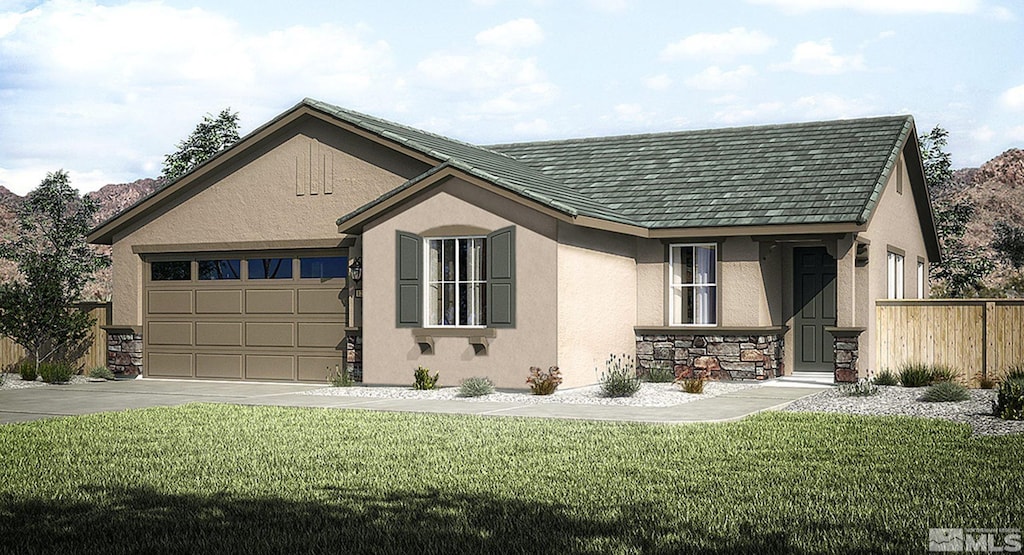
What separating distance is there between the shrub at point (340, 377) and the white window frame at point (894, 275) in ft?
34.9

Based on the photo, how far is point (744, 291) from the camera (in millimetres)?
19828

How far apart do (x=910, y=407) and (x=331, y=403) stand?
817cm

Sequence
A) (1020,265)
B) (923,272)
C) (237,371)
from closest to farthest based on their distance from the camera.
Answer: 1. (237,371)
2. (923,272)
3. (1020,265)

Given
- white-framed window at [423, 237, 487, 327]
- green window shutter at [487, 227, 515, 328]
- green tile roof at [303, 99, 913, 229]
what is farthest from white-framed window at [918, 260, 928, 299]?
white-framed window at [423, 237, 487, 327]

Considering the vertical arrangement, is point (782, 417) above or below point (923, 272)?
below

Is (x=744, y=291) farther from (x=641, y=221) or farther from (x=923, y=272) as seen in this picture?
(x=923, y=272)

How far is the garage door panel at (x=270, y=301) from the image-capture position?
2077 centimetres

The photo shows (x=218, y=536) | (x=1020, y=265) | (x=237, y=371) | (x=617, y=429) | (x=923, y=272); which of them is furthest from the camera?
(x=1020, y=265)

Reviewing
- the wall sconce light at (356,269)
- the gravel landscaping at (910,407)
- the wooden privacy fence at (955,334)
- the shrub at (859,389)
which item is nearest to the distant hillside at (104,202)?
the wall sconce light at (356,269)

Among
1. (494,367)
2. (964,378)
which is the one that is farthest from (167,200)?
(964,378)

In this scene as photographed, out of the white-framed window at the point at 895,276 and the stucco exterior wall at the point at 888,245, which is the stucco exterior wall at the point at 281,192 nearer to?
the stucco exterior wall at the point at 888,245

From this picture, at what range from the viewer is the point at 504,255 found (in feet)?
58.9

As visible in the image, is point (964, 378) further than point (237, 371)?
No

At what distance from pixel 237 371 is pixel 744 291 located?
9.75m
